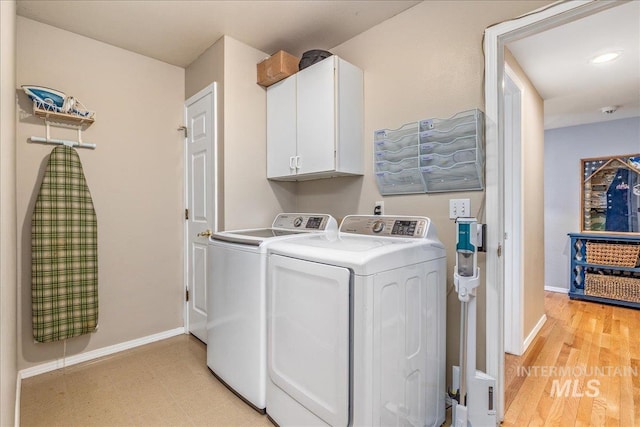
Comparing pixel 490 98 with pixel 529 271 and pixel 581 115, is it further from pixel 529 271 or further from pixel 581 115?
pixel 581 115

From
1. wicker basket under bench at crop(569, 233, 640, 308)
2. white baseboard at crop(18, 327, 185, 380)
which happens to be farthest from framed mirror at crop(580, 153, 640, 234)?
white baseboard at crop(18, 327, 185, 380)

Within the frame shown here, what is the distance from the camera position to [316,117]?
87.6 inches

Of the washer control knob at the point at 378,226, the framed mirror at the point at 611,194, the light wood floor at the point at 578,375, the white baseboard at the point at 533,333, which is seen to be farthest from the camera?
the framed mirror at the point at 611,194

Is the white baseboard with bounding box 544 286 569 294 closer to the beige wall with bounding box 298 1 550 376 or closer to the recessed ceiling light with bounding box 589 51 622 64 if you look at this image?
the recessed ceiling light with bounding box 589 51 622 64

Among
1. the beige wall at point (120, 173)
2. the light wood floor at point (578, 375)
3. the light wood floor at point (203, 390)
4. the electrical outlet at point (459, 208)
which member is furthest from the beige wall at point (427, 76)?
the beige wall at point (120, 173)

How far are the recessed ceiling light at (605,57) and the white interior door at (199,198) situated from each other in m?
3.07

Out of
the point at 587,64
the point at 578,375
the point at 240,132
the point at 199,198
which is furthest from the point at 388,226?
the point at 587,64

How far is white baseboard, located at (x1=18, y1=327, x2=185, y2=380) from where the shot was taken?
217cm

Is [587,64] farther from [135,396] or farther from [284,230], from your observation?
[135,396]

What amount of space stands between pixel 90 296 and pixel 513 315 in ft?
10.9

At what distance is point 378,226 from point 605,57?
2.38 meters

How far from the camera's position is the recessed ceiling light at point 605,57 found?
2.43 metres

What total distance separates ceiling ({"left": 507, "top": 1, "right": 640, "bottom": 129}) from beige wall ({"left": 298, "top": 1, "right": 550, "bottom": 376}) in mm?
715

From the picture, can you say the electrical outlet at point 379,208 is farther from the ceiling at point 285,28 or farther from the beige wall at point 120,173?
the beige wall at point 120,173
